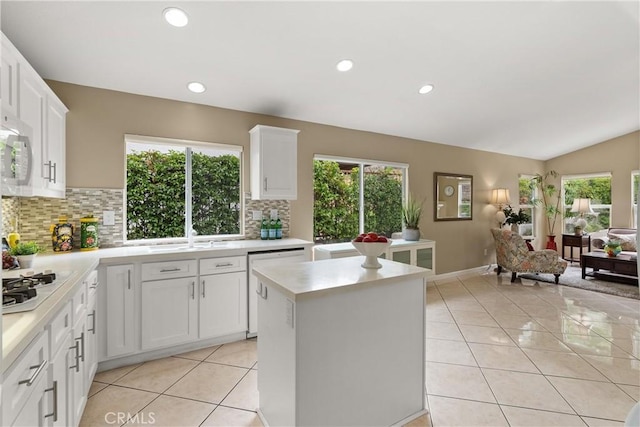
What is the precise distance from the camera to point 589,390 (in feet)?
7.47

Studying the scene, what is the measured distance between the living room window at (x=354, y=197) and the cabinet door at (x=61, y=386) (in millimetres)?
2932

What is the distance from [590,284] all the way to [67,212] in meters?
6.96

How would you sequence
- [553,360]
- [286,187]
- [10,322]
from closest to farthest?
[10,322], [553,360], [286,187]

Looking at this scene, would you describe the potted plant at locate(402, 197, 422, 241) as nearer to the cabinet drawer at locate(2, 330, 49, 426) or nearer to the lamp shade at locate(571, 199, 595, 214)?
the lamp shade at locate(571, 199, 595, 214)

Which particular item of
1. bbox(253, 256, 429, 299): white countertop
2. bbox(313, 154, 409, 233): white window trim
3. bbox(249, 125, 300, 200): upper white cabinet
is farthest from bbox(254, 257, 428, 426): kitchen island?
bbox(313, 154, 409, 233): white window trim

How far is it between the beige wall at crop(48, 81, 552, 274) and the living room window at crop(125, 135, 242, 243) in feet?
0.44

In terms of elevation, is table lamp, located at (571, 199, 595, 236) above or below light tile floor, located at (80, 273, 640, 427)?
above

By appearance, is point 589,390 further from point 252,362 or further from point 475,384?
point 252,362

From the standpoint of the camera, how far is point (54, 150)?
2.50 meters

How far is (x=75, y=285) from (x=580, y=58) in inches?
187

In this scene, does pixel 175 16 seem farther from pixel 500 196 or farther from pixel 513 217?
pixel 513 217

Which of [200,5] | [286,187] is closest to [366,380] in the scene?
[286,187]

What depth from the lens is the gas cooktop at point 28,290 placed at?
4.24 ft

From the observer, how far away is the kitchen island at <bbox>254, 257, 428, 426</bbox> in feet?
5.27
